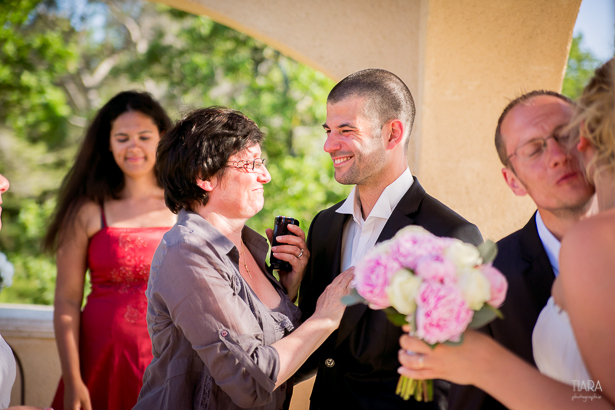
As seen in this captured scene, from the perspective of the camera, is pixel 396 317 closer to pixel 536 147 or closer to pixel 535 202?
pixel 535 202

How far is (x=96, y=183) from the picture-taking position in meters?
4.10

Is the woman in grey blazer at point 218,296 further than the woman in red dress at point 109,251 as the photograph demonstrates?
No

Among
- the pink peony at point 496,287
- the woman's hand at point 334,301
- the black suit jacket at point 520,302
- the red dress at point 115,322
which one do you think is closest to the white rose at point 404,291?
the pink peony at point 496,287

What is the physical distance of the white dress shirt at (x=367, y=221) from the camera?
2852mm

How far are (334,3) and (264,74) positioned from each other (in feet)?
30.9

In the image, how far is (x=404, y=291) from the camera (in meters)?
1.62

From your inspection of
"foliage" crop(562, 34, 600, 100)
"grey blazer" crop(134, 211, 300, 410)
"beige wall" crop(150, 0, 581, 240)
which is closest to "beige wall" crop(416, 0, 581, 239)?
"beige wall" crop(150, 0, 581, 240)

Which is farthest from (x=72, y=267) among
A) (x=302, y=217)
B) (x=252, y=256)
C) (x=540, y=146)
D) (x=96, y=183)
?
(x=302, y=217)

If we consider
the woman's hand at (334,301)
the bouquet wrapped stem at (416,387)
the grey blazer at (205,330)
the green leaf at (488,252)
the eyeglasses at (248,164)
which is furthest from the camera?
the eyeglasses at (248,164)

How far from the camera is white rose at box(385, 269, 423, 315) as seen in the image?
1.61 meters

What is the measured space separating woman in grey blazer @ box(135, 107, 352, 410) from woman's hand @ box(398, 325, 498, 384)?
2.49ft

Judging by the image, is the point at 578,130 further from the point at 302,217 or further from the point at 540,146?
the point at 302,217

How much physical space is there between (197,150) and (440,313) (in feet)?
5.13

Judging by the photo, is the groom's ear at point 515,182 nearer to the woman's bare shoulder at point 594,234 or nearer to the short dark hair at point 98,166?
the woman's bare shoulder at point 594,234
